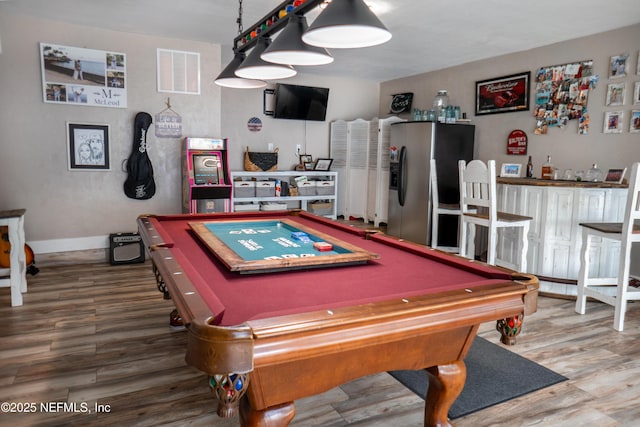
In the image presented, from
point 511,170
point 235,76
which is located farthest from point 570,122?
point 235,76

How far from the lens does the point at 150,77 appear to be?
5.11 m

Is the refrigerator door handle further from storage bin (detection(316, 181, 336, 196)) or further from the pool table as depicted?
the pool table

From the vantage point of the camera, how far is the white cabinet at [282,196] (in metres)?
6.69

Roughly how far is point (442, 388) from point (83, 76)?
4.93 m

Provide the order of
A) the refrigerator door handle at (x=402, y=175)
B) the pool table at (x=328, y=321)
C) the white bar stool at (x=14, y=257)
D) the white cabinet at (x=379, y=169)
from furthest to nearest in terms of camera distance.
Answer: the white cabinet at (x=379, y=169), the refrigerator door handle at (x=402, y=175), the white bar stool at (x=14, y=257), the pool table at (x=328, y=321)

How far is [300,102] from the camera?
7.32 m

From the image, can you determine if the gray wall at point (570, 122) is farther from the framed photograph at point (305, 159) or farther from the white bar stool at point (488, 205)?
the framed photograph at point (305, 159)

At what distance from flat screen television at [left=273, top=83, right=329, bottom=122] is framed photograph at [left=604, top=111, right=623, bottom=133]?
14.0 ft

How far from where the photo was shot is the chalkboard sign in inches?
289

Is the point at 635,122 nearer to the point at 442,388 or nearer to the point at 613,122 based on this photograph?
the point at 613,122

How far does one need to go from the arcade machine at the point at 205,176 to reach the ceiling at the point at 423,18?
1298 millimetres

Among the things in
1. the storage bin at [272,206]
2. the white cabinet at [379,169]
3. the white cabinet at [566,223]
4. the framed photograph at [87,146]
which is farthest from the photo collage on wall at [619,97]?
the framed photograph at [87,146]

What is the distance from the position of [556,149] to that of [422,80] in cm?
267

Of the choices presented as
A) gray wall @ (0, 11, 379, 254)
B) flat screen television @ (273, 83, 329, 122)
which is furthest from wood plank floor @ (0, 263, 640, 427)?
flat screen television @ (273, 83, 329, 122)
